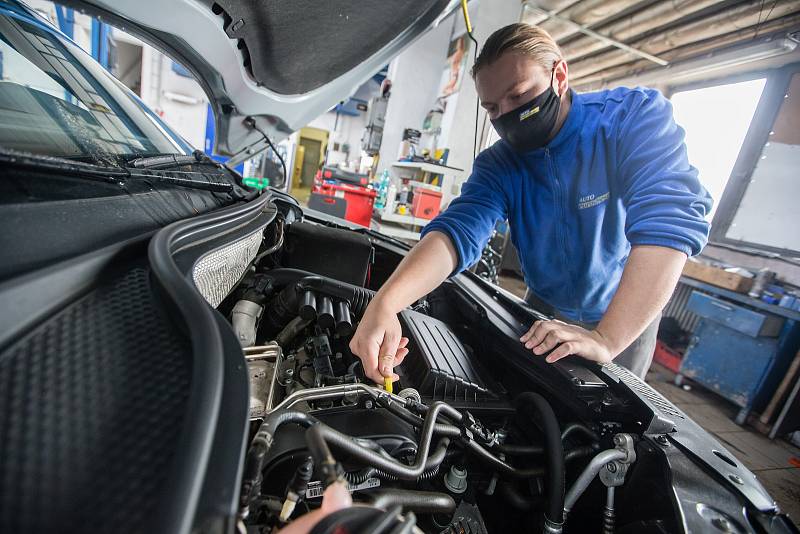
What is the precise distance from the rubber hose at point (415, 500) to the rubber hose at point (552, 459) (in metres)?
→ 0.21

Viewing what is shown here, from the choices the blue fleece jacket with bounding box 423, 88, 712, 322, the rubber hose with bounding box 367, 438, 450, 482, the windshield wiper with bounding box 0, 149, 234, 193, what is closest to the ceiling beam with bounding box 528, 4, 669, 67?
the blue fleece jacket with bounding box 423, 88, 712, 322

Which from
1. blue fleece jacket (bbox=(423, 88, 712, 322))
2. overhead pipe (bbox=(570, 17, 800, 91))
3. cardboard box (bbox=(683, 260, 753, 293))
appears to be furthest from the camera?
overhead pipe (bbox=(570, 17, 800, 91))

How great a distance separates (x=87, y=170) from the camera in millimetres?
597

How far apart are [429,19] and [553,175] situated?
2.31 ft

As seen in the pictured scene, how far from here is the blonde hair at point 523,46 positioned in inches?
41.4

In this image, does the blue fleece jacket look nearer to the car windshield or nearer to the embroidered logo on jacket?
the embroidered logo on jacket

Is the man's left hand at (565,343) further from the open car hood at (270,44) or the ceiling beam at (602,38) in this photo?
the ceiling beam at (602,38)

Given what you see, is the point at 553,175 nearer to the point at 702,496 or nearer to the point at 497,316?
the point at 497,316

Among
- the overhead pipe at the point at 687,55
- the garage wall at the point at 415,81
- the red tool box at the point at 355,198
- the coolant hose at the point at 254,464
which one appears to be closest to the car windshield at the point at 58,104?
the coolant hose at the point at 254,464

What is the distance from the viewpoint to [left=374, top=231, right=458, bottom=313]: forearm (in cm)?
90

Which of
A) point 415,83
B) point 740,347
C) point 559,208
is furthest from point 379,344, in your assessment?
point 415,83

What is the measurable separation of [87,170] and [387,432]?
0.66 meters

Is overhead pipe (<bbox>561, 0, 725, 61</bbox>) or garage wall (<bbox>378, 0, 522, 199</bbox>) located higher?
overhead pipe (<bbox>561, 0, 725, 61</bbox>)

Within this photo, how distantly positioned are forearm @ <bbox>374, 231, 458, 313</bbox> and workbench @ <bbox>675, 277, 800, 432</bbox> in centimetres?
332
